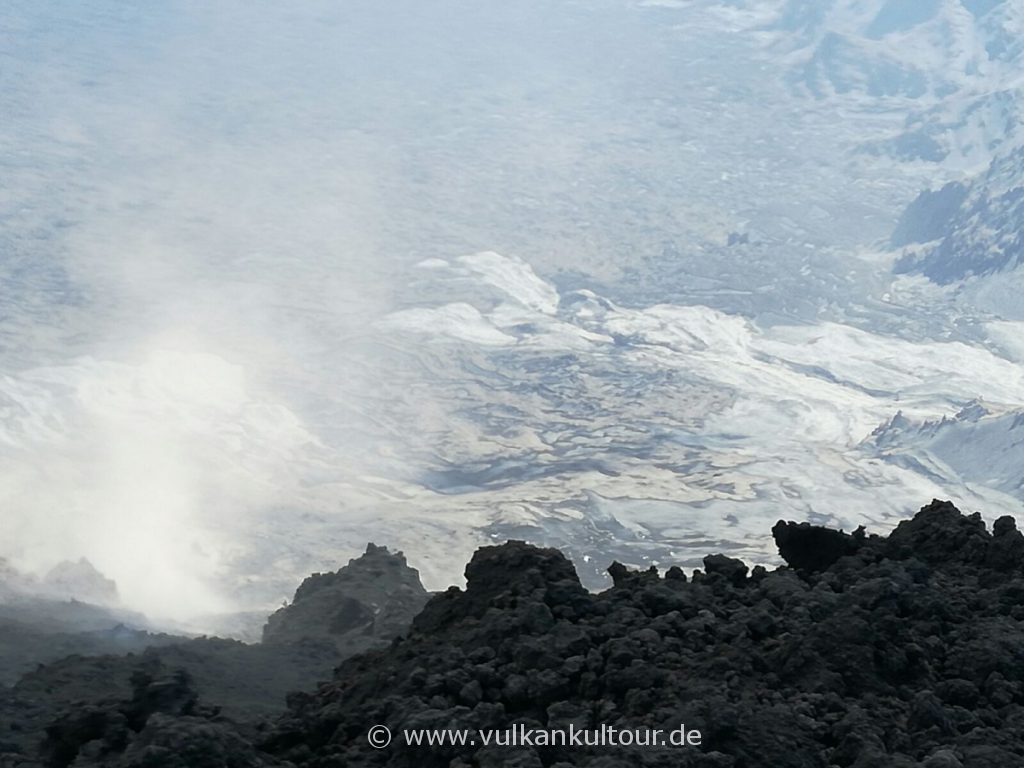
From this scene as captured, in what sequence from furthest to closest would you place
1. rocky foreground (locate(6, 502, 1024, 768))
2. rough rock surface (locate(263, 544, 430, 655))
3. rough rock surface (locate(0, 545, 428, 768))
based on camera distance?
rough rock surface (locate(263, 544, 430, 655)) < rough rock surface (locate(0, 545, 428, 768)) < rocky foreground (locate(6, 502, 1024, 768))

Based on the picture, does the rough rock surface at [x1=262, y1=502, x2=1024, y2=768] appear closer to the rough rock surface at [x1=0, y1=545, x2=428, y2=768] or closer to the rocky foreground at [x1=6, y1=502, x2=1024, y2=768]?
the rocky foreground at [x1=6, y1=502, x2=1024, y2=768]

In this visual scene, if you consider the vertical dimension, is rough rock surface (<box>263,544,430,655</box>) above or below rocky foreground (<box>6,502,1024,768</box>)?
above

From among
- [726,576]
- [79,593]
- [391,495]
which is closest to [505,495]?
A: [391,495]

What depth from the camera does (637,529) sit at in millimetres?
183875

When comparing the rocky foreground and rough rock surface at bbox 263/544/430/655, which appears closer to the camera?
the rocky foreground

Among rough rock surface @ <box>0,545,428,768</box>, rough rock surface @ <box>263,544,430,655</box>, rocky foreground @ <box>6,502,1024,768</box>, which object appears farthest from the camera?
rough rock surface @ <box>263,544,430,655</box>

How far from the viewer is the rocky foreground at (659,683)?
1361 centimetres

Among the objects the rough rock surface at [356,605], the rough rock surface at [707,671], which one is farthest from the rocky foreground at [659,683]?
the rough rock surface at [356,605]

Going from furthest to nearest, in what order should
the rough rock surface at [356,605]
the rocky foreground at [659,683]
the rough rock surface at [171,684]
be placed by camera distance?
1. the rough rock surface at [356,605]
2. the rough rock surface at [171,684]
3. the rocky foreground at [659,683]

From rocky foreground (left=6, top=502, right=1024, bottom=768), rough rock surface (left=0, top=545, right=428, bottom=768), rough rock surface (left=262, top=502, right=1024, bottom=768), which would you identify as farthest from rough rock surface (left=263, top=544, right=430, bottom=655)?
rocky foreground (left=6, top=502, right=1024, bottom=768)

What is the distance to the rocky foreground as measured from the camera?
13609 millimetres

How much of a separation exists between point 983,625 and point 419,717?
201 inches

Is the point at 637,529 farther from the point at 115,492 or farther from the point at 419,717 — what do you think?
the point at 419,717

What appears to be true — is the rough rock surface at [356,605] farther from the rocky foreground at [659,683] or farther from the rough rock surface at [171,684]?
the rocky foreground at [659,683]
